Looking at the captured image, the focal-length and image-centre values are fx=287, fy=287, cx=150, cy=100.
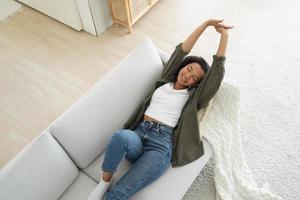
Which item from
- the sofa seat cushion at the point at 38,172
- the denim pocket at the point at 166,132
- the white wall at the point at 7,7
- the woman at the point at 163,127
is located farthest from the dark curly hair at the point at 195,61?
the white wall at the point at 7,7

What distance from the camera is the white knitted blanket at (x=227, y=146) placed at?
1555 mm

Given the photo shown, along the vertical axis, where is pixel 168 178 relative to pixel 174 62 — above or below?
below

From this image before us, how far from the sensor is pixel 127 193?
1324 millimetres

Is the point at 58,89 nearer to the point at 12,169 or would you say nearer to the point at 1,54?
the point at 1,54

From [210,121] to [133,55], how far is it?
0.58m

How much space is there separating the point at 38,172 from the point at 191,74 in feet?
3.04

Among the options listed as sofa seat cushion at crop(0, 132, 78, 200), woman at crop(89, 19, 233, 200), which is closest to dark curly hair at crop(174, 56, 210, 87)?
woman at crop(89, 19, 233, 200)

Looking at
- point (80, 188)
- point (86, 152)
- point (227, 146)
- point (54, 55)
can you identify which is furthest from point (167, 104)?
→ point (54, 55)

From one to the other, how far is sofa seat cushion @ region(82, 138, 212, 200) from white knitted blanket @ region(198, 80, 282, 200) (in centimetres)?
8

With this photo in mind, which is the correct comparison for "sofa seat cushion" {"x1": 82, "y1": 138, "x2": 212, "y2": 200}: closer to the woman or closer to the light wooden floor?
the woman

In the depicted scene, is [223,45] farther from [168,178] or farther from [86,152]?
[86,152]

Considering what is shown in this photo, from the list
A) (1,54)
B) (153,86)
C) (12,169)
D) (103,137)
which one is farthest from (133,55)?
(1,54)

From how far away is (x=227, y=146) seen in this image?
5.16 feet

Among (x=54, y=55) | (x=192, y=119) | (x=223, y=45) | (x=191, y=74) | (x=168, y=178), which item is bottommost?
(x=54, y=55)
